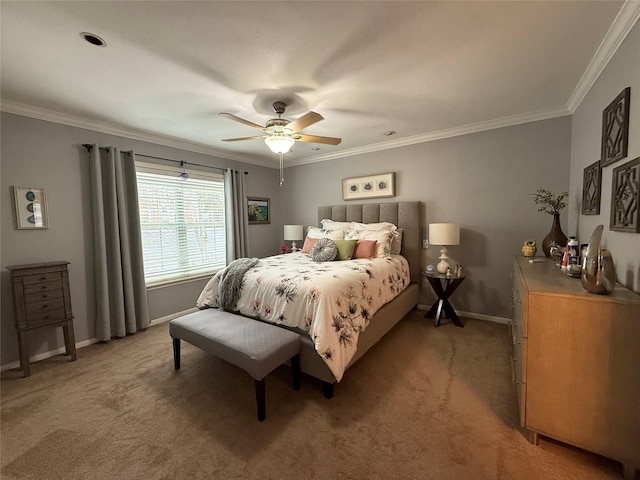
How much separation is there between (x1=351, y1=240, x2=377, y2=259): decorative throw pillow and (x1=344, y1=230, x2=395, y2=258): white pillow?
0.28 feet

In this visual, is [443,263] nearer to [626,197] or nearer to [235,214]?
[626,197]

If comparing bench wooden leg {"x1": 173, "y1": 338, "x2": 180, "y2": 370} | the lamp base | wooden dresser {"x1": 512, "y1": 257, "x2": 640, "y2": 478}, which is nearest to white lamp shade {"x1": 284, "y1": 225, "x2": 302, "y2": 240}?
the lamp base

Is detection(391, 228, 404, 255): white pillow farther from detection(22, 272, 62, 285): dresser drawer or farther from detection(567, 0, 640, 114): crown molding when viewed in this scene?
detection(22, 272, 62, 285): dresser drawer

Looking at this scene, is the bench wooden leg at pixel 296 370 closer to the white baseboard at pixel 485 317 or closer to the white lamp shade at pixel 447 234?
the white lamp shade at pixel 447 234

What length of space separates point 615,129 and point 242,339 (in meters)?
2.88

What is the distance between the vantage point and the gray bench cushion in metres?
1.81

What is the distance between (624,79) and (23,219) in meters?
4.90

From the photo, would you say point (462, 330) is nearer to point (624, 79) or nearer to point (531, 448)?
point (531, 448)

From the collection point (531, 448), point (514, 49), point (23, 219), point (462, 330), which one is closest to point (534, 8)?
point (514, 49)

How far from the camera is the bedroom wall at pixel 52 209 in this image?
97.1 inches

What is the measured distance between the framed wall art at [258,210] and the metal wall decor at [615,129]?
14.3ft

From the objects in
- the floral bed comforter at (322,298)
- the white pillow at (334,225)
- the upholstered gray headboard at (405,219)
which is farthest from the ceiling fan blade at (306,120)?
the upholstered gray headboard at (405,219)

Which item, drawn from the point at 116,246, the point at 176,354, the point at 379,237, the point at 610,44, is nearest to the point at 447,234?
the point at 379,237

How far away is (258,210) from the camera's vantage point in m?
4.89
